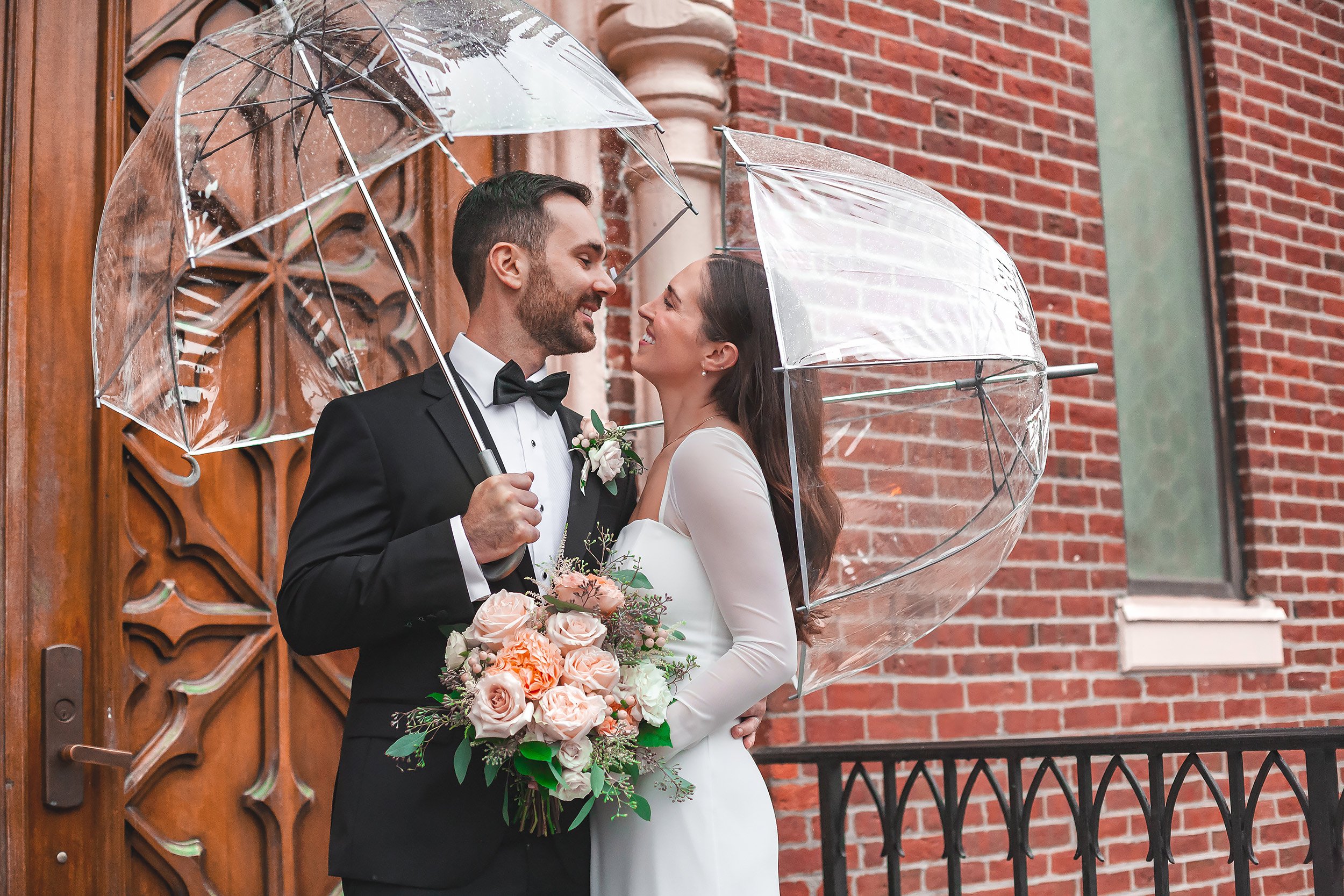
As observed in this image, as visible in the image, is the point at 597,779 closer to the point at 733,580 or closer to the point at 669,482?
the point at 733,580

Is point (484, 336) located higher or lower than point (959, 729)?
higher

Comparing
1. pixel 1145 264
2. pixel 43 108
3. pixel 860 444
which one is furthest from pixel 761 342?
pixel 1145 264

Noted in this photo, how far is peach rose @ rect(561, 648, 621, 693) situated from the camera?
196 cm

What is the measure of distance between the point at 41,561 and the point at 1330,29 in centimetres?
565

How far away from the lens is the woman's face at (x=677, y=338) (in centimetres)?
255

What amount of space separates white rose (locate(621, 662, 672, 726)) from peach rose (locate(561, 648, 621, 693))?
6 cm

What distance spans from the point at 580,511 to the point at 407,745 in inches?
22.7

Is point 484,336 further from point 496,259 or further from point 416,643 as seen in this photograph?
point 416,643

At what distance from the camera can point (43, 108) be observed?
3.07 metres

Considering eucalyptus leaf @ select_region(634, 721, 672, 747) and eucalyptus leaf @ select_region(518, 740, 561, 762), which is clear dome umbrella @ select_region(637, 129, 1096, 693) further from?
eucalyptus leaf @ select_region(518, 740, 561, 762)

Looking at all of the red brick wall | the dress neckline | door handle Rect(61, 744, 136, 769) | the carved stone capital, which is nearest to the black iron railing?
the red brick wall

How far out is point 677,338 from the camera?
8.38 feet

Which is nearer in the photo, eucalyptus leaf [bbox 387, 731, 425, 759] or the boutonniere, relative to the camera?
eucalyptus leaf [bbox 387, 731, 425, 759]

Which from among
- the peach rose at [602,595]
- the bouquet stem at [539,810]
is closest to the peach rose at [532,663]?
the peach rose at [602,595]
